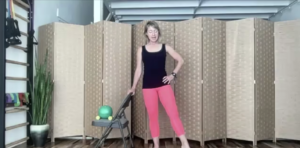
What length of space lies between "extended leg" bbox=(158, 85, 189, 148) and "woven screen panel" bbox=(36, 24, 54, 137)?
68.7 inches

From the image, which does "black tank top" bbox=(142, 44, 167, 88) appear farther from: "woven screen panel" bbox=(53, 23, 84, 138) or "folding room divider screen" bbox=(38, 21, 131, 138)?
"woven screen panel" bbox=(53, 23, 84, 138)

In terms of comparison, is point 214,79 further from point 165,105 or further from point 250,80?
point 165,105

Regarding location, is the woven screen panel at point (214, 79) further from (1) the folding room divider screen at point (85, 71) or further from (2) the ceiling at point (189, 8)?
(2) the ceiling at point (189, 8)

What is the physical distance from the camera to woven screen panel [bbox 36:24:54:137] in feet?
11.8

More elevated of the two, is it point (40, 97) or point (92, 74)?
point (92, 74)

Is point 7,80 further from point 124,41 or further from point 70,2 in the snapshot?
point 70,2

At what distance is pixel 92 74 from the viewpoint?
12.0 ft


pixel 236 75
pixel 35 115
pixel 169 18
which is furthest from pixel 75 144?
pixel 169 18

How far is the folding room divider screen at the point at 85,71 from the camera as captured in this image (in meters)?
3.57

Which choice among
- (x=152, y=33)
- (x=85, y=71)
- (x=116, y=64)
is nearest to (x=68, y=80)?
(x=85, y=71)

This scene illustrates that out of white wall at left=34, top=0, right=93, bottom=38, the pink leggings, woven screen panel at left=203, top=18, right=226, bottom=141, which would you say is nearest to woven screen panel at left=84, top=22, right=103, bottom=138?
white wall at left=34, top=0, right=93, bottom=38

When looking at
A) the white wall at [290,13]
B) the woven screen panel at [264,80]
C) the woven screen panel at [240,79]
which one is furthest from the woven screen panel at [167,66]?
the white wall at [290,13]

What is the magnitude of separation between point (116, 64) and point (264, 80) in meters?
2.14

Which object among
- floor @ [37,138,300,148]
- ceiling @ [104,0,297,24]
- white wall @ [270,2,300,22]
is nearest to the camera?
floor @ [37,138,300,148]
